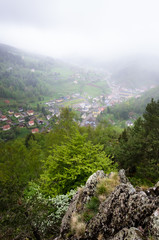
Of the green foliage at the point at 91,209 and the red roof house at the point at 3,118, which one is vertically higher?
the green foliage at the point at 91,209

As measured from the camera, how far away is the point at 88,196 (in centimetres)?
823

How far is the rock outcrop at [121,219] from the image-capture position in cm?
472

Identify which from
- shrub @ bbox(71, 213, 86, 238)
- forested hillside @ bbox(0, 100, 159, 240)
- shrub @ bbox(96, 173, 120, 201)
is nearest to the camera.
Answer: shrub @ bbox(71, 213, 86, 238)

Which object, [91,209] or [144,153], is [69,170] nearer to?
[91,209]

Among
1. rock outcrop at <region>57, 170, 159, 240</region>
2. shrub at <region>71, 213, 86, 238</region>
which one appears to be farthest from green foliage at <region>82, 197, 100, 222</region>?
shrub at <region>71, 213, 86, 238</region>

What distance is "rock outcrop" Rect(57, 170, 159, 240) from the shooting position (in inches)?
186

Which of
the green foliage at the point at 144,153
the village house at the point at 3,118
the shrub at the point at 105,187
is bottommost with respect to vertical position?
the village house at the point at 3,118

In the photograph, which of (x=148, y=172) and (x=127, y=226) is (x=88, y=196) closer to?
(x=127, y=226)

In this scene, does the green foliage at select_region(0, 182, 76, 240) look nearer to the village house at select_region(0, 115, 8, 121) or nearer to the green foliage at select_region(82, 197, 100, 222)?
the green foliage at select_region(82, 197, 100, 222)

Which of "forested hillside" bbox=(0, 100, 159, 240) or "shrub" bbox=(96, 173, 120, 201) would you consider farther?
"forested hillside" bbox=(0, 100, 159, 240)

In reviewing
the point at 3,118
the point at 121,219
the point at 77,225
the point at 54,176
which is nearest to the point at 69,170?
the point at 54,176

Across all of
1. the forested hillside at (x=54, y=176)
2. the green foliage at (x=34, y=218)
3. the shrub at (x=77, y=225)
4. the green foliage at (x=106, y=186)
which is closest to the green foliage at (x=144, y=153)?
the forested hillside at (x=54, y=176)

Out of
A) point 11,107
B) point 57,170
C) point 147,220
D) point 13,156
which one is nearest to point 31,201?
point 57,170

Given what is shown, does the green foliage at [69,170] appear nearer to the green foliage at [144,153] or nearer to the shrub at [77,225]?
the shrub at [77,225]
